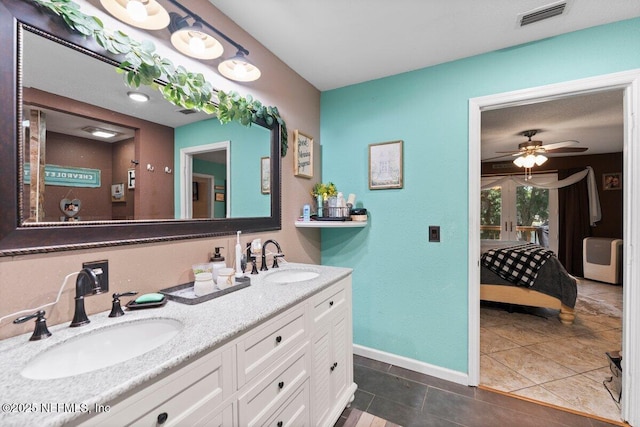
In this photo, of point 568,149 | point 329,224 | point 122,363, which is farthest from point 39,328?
point 568,149

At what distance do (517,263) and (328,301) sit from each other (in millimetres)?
2714

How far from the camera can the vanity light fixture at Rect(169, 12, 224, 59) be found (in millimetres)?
1304

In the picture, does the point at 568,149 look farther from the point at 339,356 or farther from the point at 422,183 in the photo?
the point at 339,356

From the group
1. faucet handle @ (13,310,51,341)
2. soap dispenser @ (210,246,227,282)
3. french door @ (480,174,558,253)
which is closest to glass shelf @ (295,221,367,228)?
soap dispenser @ (210,246,227,282)

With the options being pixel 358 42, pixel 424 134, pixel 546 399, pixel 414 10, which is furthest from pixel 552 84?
pixel 546 399

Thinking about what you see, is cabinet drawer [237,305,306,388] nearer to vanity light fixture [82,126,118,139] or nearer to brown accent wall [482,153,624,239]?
vanity light fixture [82,126,118,139]

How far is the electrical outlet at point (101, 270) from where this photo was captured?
1011 millimetres

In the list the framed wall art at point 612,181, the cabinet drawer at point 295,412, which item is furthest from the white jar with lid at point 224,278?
the framed wall art at point 612,181

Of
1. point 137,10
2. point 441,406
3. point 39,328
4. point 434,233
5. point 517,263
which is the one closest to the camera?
point 39,328

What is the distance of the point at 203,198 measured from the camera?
150cm

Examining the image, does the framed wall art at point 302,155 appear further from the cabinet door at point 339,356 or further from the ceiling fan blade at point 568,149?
the ceiling fan blade at point 568,149

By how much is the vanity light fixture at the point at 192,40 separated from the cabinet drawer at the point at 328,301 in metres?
1.42

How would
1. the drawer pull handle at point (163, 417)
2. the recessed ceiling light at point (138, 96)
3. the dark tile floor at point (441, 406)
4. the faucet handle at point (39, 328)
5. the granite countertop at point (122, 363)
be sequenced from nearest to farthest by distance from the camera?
1. the granite countertop at point (122, 363)
2. the drawer pull handle at point (163, 417)
3. the faucet handle at point (39, 328)
4. the recessed ceiling light at point (138, 96)
5. the dark tile floor at point (441, 406)

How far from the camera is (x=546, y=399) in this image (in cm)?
182
